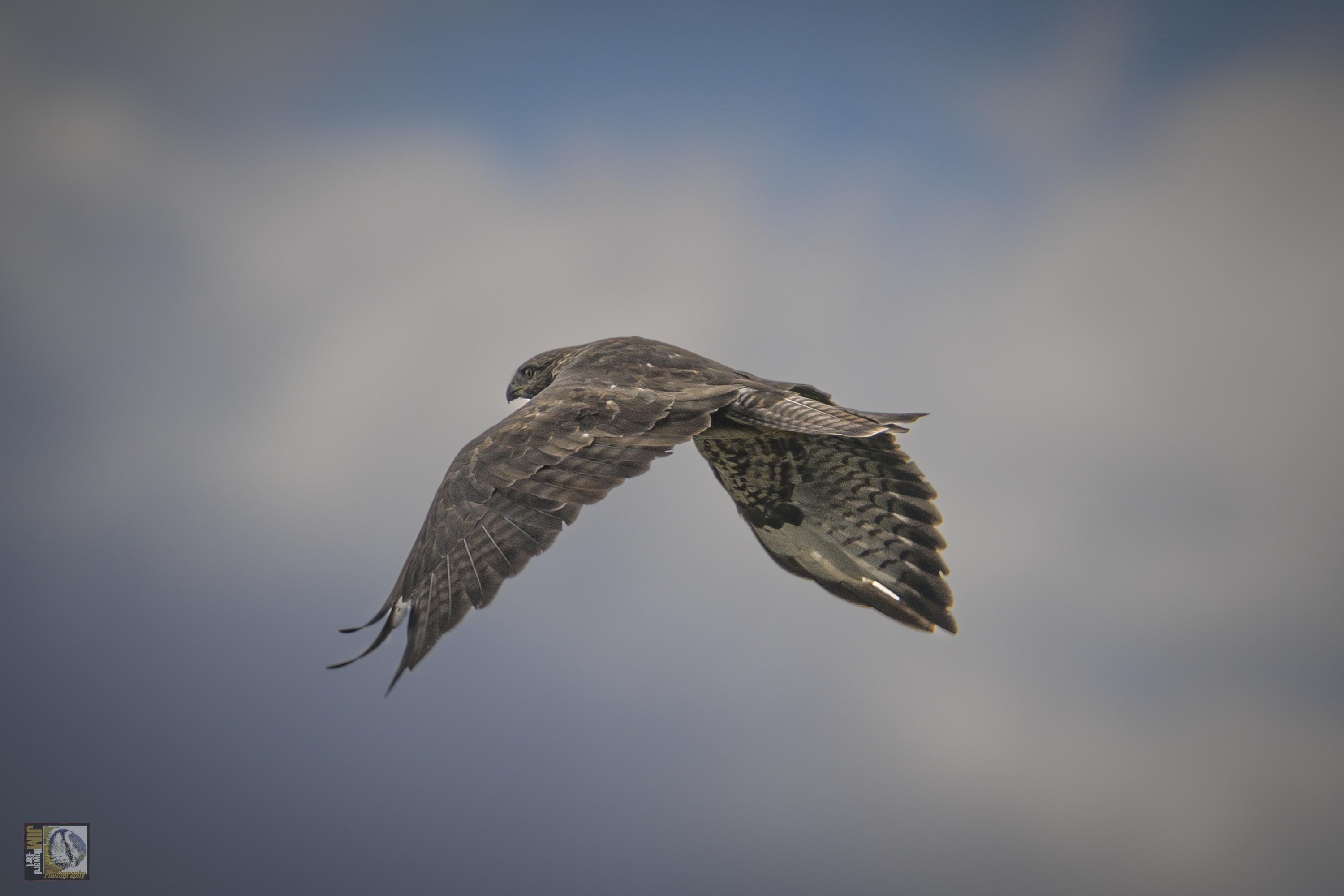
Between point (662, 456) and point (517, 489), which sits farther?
point (662, 456)

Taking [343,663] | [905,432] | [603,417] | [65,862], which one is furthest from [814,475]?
[65,862]

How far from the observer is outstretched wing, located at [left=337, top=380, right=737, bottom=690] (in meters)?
5.23

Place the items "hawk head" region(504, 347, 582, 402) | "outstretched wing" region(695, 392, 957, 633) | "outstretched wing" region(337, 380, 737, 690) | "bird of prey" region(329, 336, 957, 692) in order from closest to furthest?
1. "outstretched wing" region(337, 380, 737, 690)
2. "bird of prey" region(329, 336, 957, 692)
3. "outstretched wing" region(695, 392, 957, 633)
4. "hawk head" region(504, 347, 582, 402)

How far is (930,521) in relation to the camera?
24.5 feet

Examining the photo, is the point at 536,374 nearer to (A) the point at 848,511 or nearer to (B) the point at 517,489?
(A) the point at 848,511

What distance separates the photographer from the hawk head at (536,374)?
8.42 meters

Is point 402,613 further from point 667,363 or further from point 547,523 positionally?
point 667,363

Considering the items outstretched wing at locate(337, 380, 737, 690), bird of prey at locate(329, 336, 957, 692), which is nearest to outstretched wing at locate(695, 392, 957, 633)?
bird of prey at locate(329, 336, 957, 692)

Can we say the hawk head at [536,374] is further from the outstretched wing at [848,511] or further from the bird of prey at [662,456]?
the outstretched wing at [848,511]

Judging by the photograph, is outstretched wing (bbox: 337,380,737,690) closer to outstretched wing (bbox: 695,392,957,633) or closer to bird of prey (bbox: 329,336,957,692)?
bird of prey (bbox: 329,336,957,692)

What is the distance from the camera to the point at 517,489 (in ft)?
18.1

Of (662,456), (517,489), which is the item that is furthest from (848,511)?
(517,489)

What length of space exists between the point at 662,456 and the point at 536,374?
3253mm

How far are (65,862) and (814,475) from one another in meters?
21.1
